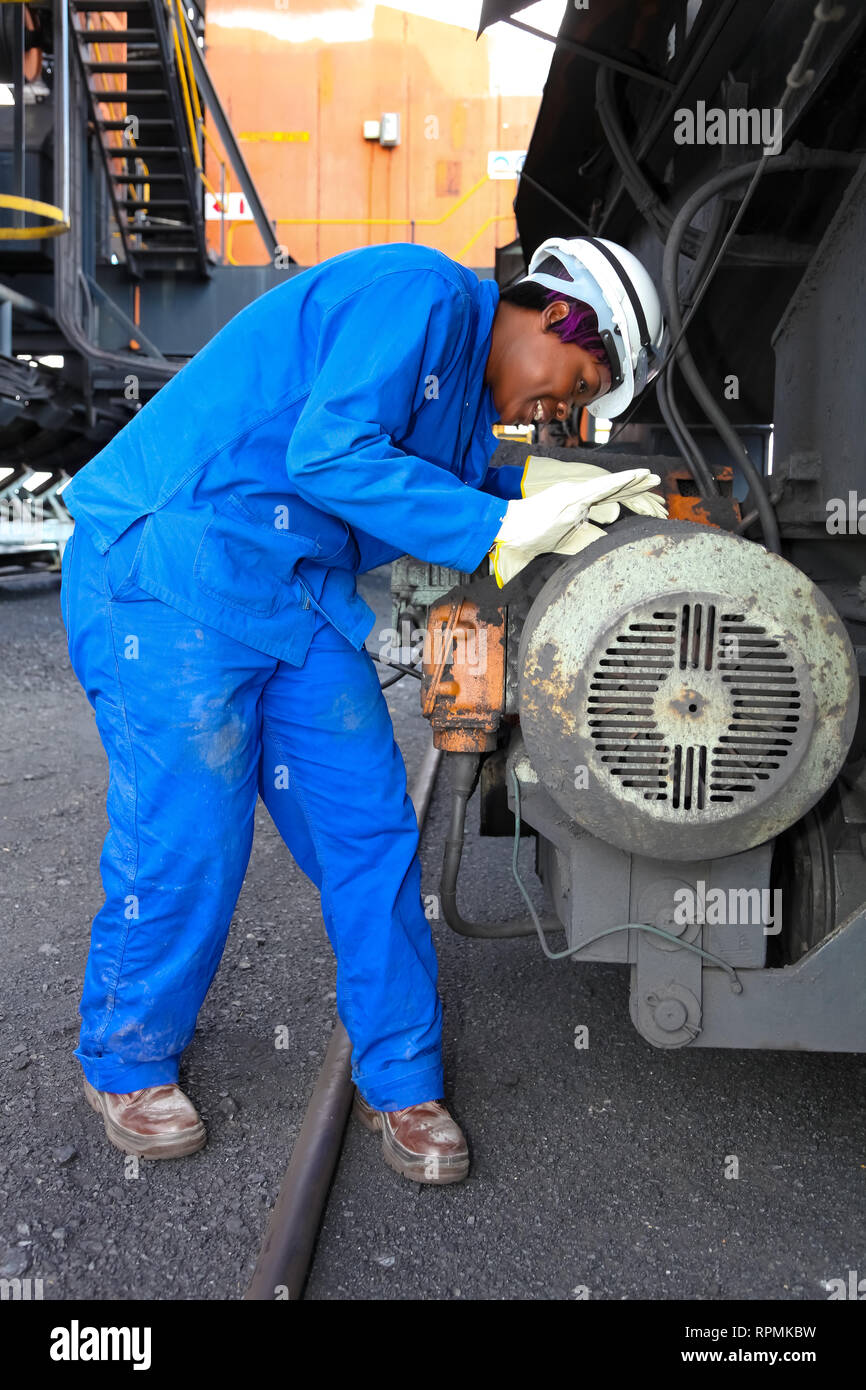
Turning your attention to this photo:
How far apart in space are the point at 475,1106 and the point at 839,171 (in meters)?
2.18

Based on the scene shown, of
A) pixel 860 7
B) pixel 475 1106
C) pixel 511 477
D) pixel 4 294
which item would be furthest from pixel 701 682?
pixel 4 294

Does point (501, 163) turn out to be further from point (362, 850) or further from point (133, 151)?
point (362, 850)

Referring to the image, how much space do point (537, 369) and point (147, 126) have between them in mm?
6767

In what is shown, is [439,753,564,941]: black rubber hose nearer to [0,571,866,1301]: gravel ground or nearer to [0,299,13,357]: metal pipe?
[0,571,866,1301]: gravel ground

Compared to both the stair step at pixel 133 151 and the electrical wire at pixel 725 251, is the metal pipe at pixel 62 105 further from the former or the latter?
the electrical wire at pixel 725 251

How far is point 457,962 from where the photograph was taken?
2957mm

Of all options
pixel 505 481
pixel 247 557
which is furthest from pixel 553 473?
pixel 247 557

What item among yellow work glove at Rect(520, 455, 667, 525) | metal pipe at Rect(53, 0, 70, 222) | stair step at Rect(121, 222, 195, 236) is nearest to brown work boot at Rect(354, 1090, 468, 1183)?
yellow work glove at Rect(520, 455, 667, 525)

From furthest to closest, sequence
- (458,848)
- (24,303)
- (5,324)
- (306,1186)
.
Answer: (24,303) < (5,324) < (458,848) < (306,1186)

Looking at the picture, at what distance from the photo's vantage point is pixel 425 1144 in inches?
78.1

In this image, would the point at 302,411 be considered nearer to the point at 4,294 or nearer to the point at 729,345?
the point at 729,345

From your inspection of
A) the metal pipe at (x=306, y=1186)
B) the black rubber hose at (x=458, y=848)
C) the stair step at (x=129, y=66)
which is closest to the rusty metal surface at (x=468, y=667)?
the black rubber hose at (x=458, y=848)


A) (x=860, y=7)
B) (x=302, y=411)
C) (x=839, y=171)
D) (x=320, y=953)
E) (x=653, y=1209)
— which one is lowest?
(x=320, y=953)

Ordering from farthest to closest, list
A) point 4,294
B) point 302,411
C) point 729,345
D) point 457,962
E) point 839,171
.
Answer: point 4,294 → point 729,345 → point 457,962 → point 839,171 → point 302,411
